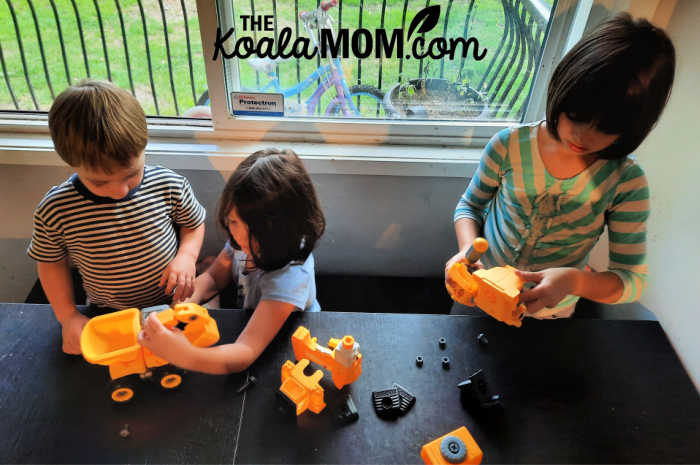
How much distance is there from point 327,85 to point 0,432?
40.3 inches

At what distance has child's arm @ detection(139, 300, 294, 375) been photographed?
26.8 inches

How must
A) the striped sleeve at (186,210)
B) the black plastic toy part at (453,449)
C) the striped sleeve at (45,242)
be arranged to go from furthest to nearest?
the striped sleeve at (186,210)
the striped sleeve at (45,242)
the black plastic toy part at (453,449)

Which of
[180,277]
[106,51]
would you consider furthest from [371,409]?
[106,51]

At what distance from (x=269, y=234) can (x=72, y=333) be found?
38 cm

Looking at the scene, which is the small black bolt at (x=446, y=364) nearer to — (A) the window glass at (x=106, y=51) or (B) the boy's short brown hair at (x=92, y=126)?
(B) the boy's short brown hair at (x=92, y=126)

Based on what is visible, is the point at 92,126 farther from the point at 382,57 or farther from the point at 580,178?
the point at 580,178

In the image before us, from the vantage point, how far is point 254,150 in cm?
121

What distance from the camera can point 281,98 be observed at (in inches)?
47.4

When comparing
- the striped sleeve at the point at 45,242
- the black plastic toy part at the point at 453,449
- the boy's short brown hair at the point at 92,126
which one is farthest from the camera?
the striped sleeve at the point at 45,242

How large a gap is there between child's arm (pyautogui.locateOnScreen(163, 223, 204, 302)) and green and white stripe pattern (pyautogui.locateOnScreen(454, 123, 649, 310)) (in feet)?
1.96

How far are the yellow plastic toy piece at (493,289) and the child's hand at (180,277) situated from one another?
1.82 ft

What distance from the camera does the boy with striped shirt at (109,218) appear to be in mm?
740

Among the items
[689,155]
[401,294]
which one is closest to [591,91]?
[689,155]

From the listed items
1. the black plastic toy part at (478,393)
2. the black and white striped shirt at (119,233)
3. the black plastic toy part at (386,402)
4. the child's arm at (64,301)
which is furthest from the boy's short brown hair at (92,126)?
the black plastic toy part at (478,393)
